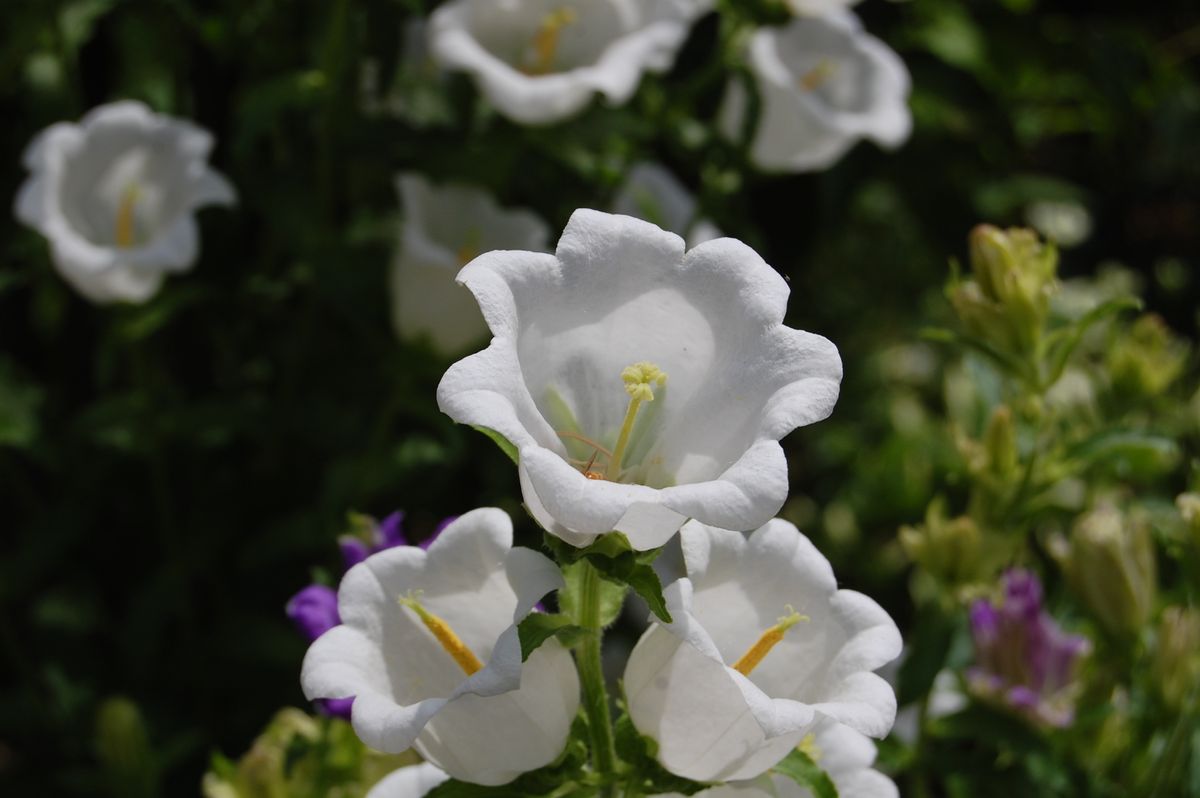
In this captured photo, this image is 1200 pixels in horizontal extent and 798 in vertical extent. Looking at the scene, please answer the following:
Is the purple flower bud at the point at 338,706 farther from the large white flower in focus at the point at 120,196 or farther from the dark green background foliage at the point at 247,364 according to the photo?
the large white flower in focus at the point at 120,196

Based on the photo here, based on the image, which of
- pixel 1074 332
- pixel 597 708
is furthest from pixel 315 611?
pixel 1074 332

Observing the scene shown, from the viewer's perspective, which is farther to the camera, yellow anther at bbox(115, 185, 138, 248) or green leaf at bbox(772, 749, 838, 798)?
yellow anther at bbox(115, 185, 138, 248)

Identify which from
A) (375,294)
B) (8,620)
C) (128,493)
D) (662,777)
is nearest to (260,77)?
(375,294)

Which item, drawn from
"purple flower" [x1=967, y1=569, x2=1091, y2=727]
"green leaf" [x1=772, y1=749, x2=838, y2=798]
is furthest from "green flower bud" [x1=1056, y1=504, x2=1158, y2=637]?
"green leaf" [x1=772, y1=749, x2=838, y2=798]

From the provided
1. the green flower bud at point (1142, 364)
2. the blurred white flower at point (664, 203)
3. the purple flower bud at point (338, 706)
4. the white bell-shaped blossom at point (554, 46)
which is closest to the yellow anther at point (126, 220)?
the white bell-shaped blossom at point (554, 46)

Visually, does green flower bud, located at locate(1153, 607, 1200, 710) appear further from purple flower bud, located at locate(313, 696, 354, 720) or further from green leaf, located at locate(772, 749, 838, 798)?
purple flower bud, located at locate(313, 696, 354, 720)
